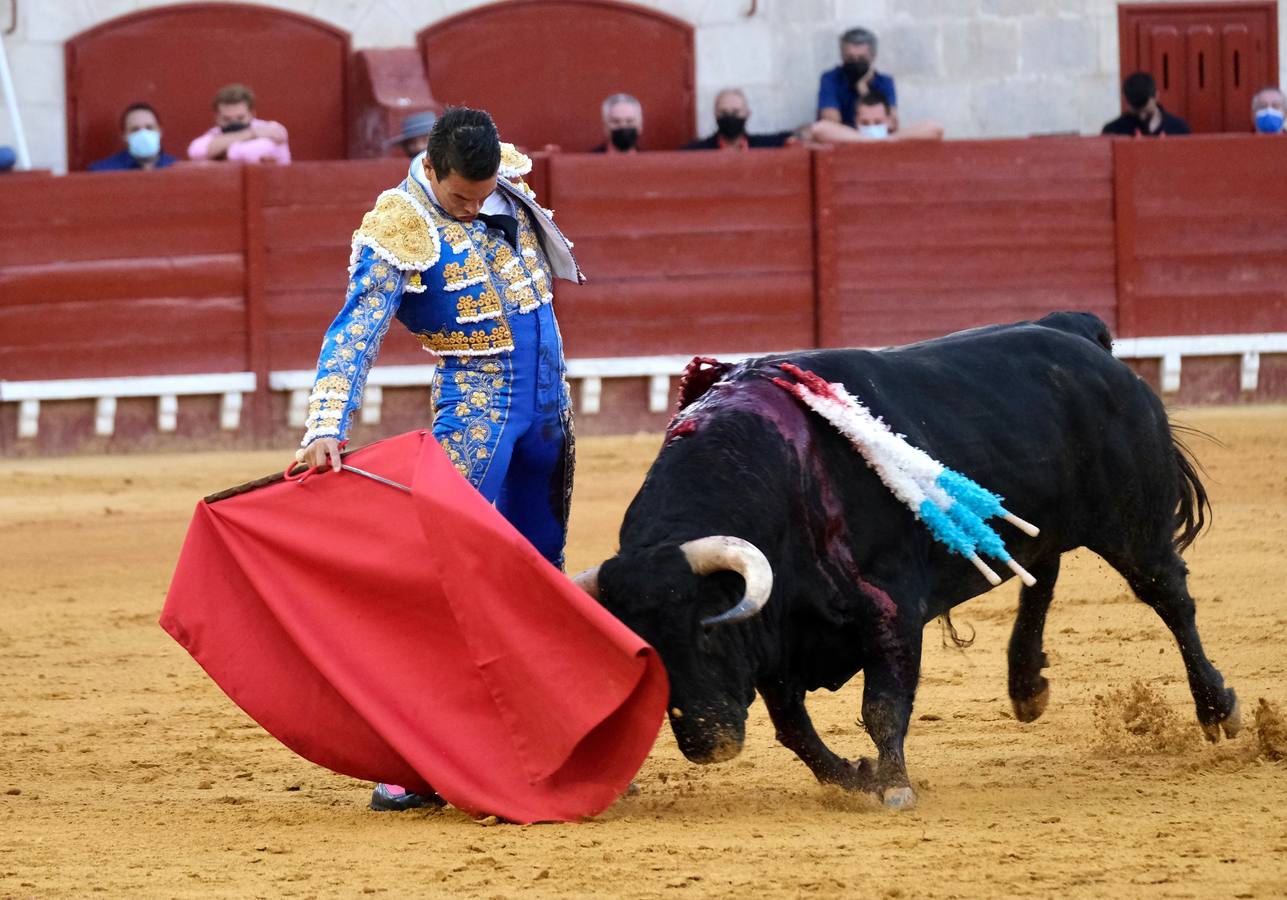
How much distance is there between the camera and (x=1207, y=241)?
9.60m

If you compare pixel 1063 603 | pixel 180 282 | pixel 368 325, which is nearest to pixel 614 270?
pixel 180 282

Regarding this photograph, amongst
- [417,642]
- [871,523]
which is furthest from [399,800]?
[871,523]

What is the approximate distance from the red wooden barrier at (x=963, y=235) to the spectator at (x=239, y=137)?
8.45 ft

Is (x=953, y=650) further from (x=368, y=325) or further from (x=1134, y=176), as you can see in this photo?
(x=1134, y=176)

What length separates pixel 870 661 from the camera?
326cm

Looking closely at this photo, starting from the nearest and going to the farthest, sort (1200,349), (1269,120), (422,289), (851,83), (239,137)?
(422,289)
(239,137)
(1200,349)
(851,83)
(1269,120)

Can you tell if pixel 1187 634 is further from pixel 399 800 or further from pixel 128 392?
pixel 128 392

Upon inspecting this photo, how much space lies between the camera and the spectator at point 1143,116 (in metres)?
9.66

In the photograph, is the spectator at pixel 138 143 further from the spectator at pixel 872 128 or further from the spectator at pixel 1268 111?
the spectator at pixel 1268 111

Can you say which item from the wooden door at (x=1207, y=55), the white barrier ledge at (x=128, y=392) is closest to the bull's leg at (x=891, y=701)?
the white barrier ledge at (x=128, y=392)

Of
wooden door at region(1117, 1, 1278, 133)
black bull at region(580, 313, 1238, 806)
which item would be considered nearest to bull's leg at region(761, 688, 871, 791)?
black bull at region(580, 313, 1238, 806)

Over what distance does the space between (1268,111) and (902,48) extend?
6.15 ft

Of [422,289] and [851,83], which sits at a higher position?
[851,83]

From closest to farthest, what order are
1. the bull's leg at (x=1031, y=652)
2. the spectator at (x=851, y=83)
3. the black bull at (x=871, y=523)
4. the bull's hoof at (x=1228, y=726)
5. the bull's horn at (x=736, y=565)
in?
the bull's horn at (x=736, y=565), the black bull at (x=871, y=523), the bull's hoof at (x=1228, y=726), the bull's leg at (x=1031, y=652), the spectator at (x=851, y=83)
